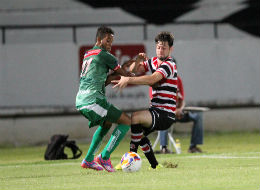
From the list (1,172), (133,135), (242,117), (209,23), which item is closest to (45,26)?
(209,23)

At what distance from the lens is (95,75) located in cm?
802

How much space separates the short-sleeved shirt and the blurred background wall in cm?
818

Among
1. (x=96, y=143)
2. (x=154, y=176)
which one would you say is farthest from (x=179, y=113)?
(x=154, y=176)

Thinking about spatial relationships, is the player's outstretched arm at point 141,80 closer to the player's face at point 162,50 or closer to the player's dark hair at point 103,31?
the player's face at point 162,50

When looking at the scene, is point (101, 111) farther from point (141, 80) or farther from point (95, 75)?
point (141, 80)

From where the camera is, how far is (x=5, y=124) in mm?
15992

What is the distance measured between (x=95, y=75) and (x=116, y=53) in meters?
8.35

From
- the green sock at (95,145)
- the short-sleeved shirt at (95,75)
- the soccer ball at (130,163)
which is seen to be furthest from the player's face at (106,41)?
the soccer ball at (130,163)

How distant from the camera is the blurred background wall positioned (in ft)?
53.6

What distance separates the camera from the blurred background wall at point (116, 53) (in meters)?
16.3

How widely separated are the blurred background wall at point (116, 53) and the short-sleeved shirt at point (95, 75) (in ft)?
26.8

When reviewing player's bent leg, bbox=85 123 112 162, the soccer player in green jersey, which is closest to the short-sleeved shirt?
the soccer player in green jersey

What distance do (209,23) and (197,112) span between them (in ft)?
15.5

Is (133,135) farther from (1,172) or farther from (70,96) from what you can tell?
(70,96)
